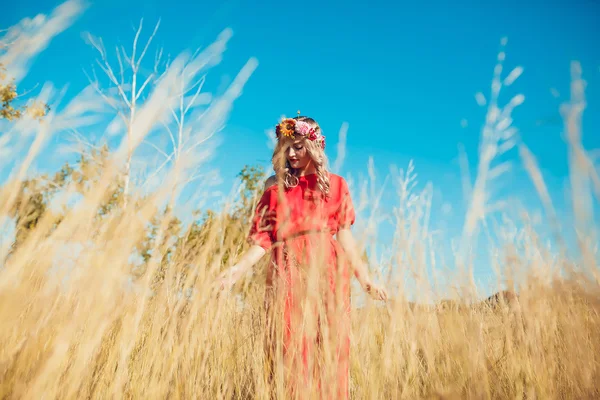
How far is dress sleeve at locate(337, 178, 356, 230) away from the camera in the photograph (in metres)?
1.93

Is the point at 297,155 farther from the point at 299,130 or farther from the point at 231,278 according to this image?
the point at 231,278

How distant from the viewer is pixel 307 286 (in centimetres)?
102

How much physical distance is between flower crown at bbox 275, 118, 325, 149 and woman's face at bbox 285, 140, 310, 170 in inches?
2.0

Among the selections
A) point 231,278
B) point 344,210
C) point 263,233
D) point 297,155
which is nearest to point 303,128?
point 297,155

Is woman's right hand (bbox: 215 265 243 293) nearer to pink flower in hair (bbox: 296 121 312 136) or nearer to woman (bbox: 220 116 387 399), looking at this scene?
woman (bbox: 220 116 387 399)

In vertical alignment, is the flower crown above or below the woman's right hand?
above

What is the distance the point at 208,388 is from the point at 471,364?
84 cm

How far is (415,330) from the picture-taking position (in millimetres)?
1011

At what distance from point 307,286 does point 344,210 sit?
1.03m

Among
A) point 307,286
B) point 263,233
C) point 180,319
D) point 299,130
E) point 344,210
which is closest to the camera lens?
point 307,286

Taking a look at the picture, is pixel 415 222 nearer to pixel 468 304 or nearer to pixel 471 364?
pixel 468 304

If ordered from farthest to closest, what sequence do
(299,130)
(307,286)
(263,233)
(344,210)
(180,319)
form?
(299,130), (344,210), (263,233), (180,319), (307,286)

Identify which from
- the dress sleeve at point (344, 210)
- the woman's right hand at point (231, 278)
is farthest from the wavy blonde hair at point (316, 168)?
the woman's right hand at point (231, 278)

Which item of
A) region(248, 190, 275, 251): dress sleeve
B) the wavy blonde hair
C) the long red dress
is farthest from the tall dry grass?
the wavy blonde hair
